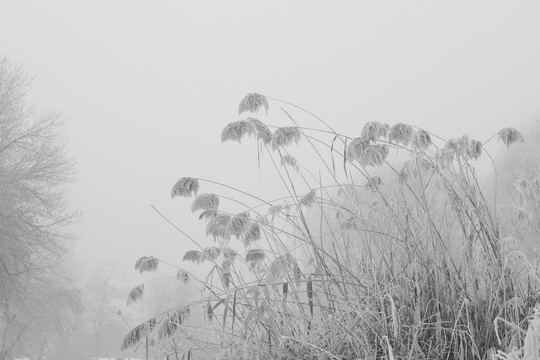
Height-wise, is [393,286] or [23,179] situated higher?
[23,179]

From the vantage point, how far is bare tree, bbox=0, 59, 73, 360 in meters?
13.0

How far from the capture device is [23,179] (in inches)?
546

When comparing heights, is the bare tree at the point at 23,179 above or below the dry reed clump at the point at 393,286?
above

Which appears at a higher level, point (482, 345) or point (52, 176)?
point (52, 176)

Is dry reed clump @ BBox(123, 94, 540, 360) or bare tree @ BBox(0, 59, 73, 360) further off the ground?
bare tree @ BBox(0, 59, 73, 360)

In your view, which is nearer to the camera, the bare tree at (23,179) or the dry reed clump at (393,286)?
the dry reed clump at (393,286)

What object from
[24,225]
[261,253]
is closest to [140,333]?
[261,253]

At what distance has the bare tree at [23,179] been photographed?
13031 millimetres

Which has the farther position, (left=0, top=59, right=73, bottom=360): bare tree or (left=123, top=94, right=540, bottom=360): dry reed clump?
(left=0, top=59, right=73, bottom=360): bare tree

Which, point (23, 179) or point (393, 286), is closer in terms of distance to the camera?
point (393, 286)

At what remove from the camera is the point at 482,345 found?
200 centimetres

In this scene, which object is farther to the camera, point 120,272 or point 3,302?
point 120,272

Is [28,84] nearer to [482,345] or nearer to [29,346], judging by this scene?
[29,346]

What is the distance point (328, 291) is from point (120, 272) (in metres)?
41.4
